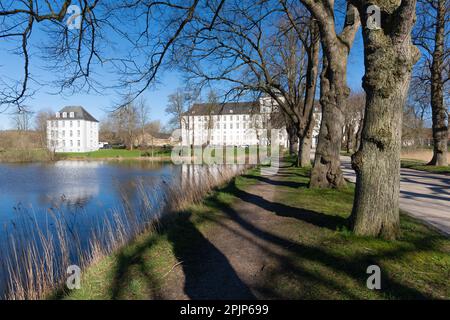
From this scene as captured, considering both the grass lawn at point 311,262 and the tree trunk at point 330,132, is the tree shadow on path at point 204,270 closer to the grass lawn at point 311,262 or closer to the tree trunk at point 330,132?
the grass lawn at point 311,262

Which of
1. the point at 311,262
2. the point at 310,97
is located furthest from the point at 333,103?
the point at 310,97

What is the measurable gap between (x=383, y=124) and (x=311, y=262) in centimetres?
227

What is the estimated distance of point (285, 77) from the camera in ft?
64.2

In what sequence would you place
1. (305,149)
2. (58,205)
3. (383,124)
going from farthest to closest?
1. (305,149)
2. (58,205)
3. (383,124)

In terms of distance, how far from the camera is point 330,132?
8.56 meters

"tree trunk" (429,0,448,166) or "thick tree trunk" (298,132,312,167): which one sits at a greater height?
"tree trunk" (429,0,448,166)

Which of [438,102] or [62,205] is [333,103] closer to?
[62,205]

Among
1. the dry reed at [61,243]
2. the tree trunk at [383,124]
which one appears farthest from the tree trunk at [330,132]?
the tree trunk at [383,124]

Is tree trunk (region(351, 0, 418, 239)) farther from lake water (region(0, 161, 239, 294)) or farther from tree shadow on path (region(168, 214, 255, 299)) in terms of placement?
lake water (region(0, 161, 239, 294))

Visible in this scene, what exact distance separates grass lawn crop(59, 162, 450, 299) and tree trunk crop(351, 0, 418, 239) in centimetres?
38

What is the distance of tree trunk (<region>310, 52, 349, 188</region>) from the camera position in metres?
8.32

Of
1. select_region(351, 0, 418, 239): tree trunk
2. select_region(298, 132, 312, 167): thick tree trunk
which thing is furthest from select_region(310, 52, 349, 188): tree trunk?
select_region(298, 132, 312, 167): thick tree trunk

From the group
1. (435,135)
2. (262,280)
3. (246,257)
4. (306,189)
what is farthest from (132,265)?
(435,135)
